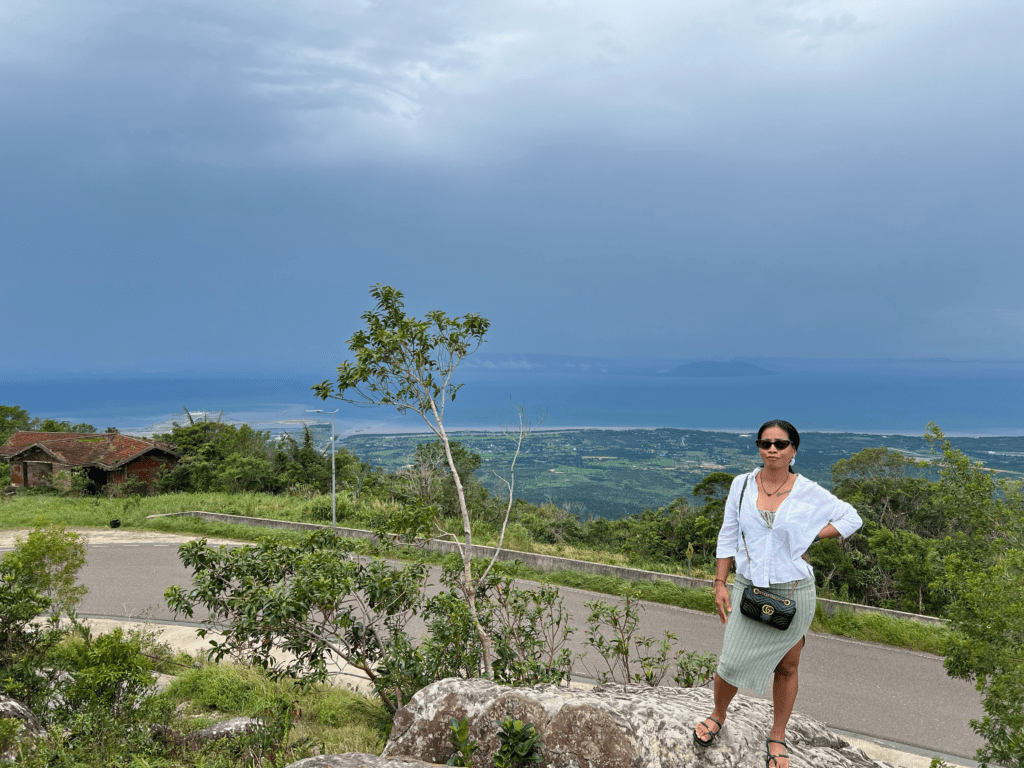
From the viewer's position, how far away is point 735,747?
3611mm

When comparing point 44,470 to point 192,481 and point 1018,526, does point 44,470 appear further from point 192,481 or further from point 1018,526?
point 1018,526

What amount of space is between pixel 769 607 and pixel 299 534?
6.85 meters

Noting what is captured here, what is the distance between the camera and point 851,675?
336 inches

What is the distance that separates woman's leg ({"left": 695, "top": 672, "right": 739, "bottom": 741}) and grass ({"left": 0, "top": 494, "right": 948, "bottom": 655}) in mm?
3855

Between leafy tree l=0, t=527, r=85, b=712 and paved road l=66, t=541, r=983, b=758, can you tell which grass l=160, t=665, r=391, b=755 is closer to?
leafy tree l=0, t=527, r=85, b=712

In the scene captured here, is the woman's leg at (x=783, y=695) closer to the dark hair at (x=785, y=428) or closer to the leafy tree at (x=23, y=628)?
the dark hair at (x=785, y=428)

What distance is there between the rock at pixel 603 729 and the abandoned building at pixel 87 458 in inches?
1075

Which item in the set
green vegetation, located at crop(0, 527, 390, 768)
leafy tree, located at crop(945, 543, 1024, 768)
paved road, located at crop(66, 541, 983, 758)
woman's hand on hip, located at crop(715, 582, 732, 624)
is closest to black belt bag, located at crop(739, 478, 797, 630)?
woman's hand on hip, located at crop(715, 582, 732, 624)

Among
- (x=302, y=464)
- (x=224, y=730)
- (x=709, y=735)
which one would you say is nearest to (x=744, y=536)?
(x=709, y=735)

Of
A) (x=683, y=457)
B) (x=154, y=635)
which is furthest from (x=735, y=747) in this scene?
(x=683, y=457)

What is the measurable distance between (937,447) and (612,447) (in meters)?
101

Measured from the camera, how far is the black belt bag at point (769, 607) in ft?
10.5

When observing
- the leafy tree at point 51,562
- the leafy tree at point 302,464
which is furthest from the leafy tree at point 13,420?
the leafy tree at point 51,562

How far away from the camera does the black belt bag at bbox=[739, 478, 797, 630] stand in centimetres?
320
